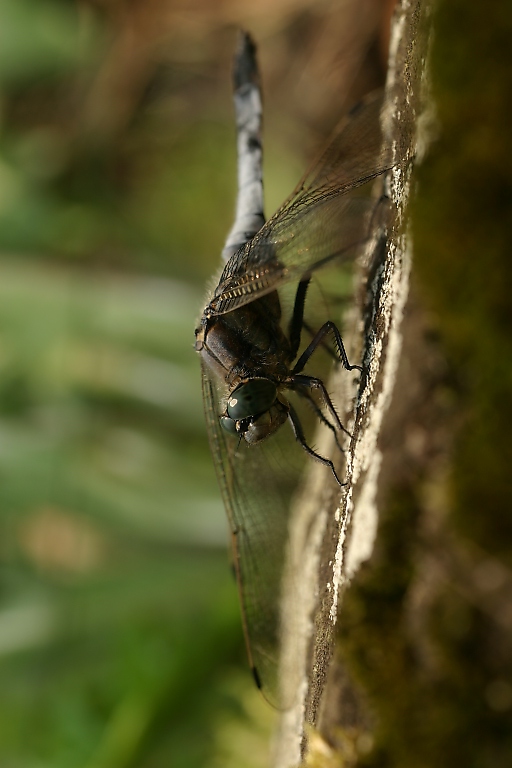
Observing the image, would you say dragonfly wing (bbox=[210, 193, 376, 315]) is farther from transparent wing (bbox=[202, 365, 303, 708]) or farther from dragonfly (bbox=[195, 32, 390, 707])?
transparent wing (bbox=[202, 365, 303, 708])

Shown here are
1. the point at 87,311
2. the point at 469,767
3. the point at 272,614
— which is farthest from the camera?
the point at 87,311

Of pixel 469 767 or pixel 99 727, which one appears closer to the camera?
pixel 469 767

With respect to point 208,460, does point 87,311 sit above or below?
above

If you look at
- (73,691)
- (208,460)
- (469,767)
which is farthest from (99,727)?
(469,767)

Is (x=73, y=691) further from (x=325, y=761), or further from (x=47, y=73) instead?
(x=47, y=73)

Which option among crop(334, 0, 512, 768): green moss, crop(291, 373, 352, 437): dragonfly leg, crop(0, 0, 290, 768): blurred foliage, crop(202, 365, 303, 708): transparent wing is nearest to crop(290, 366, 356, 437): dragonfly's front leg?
crop(291, 373, 352, 437): dragonfly leg

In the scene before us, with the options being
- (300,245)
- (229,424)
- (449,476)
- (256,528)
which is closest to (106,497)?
(256,528)

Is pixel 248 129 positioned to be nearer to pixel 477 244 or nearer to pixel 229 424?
pixel 229 424

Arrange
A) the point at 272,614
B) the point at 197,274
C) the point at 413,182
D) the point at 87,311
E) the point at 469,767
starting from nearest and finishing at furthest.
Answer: the point at 469,767 → the point at 413,182 → the point at 272,614 → the point at 87,311 → the point at 197,274
